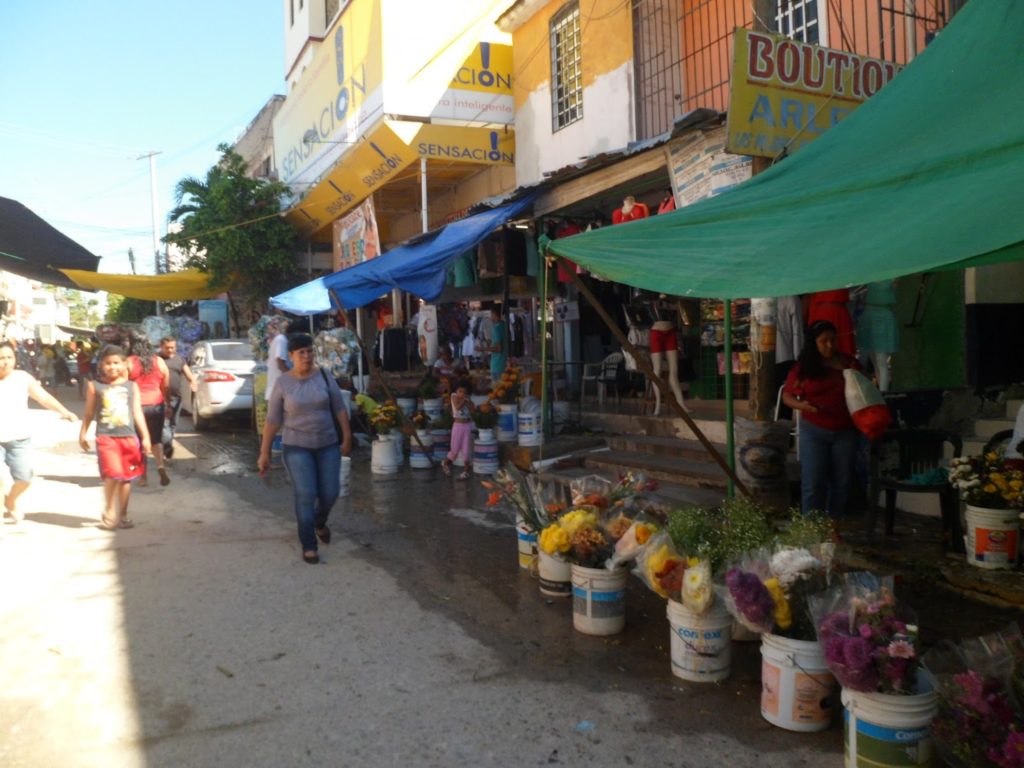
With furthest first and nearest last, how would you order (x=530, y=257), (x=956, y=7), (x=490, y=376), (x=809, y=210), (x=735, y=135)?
(x=490, y=376) → (x=530, y=257) → (x=956, y=7) → (x=735, y=135) → (x=809, y=210)

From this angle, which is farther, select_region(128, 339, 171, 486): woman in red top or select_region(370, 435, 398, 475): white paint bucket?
select_region(370, 435, 398, 475): white paint bucket

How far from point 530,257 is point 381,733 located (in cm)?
798

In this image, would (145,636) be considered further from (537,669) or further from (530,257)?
(530,257)

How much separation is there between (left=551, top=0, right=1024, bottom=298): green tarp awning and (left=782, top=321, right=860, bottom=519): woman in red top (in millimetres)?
1592

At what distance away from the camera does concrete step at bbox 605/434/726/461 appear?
814cm

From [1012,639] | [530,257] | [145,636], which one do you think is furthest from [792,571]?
[530,257]

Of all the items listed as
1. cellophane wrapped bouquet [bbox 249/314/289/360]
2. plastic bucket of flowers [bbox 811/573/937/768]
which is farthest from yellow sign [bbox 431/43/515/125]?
plastic bucket of flowers [bbox 811/573/937/768]

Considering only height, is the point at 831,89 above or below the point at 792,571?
above

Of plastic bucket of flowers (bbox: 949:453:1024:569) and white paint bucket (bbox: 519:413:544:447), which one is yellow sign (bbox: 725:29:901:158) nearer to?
plastic bucket of flowers (bbox: 949:453:1024:569)

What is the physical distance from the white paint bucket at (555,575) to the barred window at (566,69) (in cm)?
901

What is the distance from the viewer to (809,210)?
3826 mm

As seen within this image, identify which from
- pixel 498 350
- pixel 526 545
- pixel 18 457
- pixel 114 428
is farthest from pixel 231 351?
pixel 526 545

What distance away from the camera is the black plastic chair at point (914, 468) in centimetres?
519

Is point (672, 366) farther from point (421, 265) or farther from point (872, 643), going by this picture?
point (872, 643)
